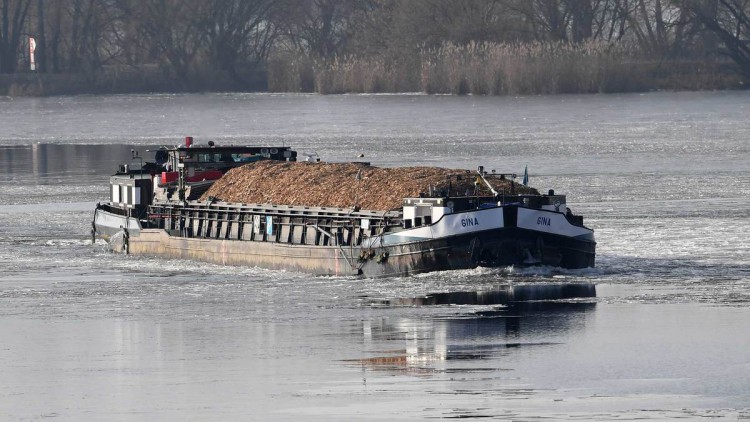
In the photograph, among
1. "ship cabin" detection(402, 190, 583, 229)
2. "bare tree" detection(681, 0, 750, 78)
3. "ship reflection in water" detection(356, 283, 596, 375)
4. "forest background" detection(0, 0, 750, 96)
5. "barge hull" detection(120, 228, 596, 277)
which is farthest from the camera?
"bare tree" detection(681, 0, 750, 78)

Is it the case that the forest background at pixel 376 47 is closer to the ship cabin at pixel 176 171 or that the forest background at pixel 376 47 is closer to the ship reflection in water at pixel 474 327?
the ship cabin at pixel 176 171

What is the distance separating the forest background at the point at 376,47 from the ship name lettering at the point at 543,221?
6066 cm

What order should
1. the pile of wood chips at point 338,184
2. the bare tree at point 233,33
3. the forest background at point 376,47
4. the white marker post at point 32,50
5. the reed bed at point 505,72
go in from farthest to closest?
the white marker post at point 32,50
the bare tree at point 233,33
the forest background at point 376,47
the reed bed at point 505,72
the pile of wood chips at point 338,184

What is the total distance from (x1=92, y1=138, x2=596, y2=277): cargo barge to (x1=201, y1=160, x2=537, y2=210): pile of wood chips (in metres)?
0.18

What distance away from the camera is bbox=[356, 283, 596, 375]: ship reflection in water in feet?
69.8

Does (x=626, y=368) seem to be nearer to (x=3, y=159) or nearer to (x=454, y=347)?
(x=454, y=347)

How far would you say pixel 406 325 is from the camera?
2434 cm

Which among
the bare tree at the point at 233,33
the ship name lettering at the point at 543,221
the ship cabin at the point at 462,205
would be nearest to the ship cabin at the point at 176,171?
the ship cabin at the point at 462,205

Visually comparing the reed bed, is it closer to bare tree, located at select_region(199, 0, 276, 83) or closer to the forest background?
the forest background

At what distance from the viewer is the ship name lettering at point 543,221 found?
29844 mm

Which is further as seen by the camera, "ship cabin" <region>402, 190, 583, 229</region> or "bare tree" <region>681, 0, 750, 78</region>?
"bare tree" <region>681, 0, 750, 78</region>

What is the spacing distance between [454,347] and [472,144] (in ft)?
125

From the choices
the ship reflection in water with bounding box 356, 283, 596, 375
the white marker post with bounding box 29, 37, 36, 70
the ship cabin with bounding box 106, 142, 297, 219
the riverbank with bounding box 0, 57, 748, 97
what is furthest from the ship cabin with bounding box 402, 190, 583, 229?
the white marker post with bounding box 29, 37, 36, 70

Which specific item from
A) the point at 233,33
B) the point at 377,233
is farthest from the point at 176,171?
the point at 233,33
